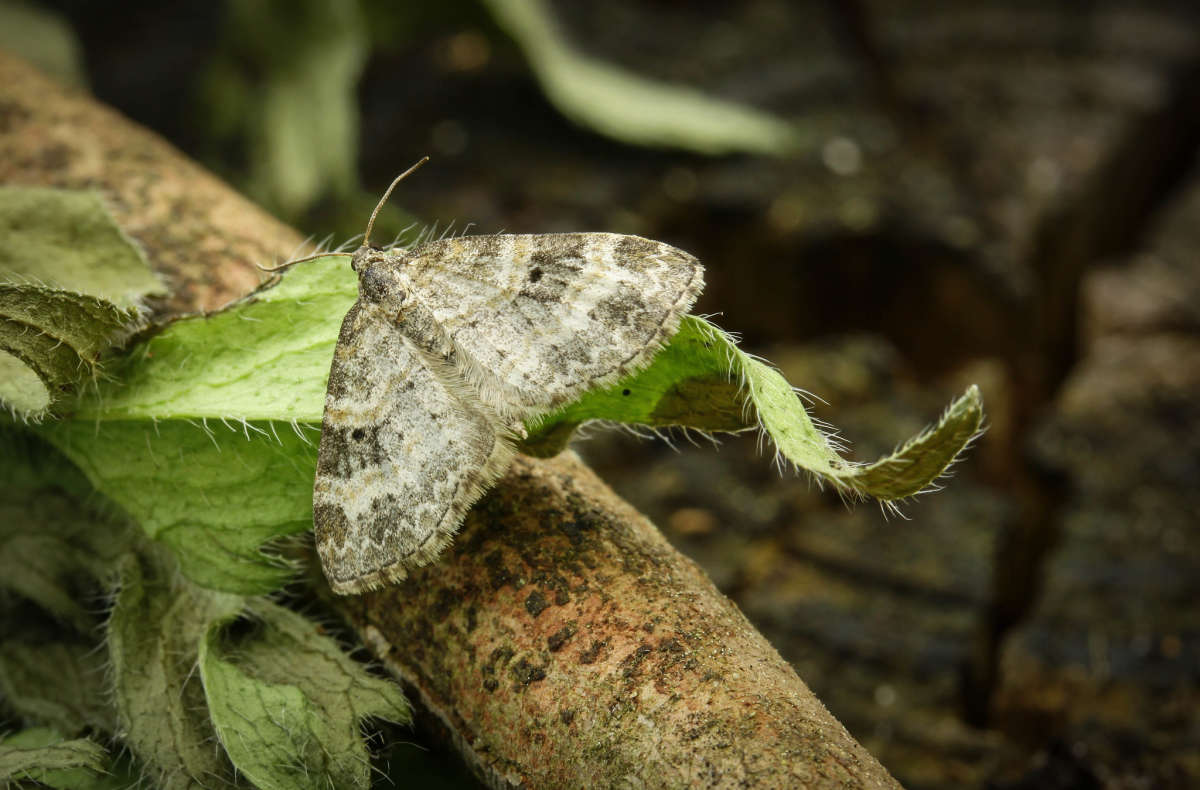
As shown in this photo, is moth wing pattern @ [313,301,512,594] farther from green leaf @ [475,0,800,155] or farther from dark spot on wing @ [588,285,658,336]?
green leaf @ [475,0,800,155]

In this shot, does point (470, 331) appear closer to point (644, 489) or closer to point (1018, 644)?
point (644, 489)

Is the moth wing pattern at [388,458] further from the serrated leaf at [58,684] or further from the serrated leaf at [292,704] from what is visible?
the serrated leaf at [58,684]

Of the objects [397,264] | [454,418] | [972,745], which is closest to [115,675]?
[454,418]

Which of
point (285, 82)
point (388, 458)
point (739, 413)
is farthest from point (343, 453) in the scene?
point (285, 82)

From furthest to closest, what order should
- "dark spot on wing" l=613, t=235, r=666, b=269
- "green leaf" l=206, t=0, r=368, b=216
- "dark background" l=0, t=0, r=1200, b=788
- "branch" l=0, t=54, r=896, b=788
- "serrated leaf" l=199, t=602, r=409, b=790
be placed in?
1. "green leaf" l=206, t=0, r=368, b=216
2. "dark background" l=0, t=0, r=1200, b=788
3. "dark spot on wing" l=613, t=235, r=666, b=269
4. "serrated leaf" l=199, t=602, r=409, b=790
5. "branch" l=0, t=54, r=896, b=788

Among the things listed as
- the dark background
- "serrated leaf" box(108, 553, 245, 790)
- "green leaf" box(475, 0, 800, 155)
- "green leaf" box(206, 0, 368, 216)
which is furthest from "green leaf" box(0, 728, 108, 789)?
"green leaf" box(475, 0, 800, 155)

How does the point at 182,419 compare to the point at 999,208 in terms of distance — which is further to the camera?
the point at 999,208
